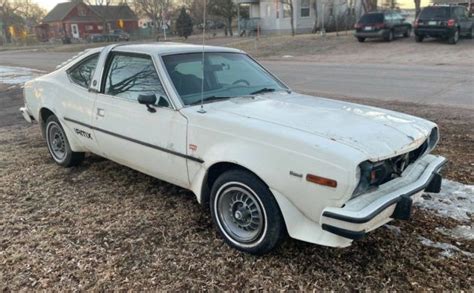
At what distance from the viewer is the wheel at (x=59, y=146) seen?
5.17 metres

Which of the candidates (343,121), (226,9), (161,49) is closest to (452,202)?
(343,121)

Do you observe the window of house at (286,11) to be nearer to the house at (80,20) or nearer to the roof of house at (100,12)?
the house at (80,20)

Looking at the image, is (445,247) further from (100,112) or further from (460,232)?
(100,112)

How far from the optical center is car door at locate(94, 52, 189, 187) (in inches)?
144

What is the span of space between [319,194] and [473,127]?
5.20 m

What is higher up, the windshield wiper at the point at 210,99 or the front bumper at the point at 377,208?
the windshield wiper at the point at 210,99

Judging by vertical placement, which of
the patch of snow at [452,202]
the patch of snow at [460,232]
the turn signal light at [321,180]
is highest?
the turn signal light at [321,180]

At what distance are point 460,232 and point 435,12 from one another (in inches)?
795

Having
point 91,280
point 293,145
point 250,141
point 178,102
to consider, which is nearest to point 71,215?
point 91,280

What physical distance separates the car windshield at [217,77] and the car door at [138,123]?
0.20 meters

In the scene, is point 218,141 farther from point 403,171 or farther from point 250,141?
point 403,171

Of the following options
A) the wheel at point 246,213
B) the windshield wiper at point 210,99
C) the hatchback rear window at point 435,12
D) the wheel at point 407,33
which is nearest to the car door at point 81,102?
the windshield wiper at point 210,99

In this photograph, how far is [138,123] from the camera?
3.93 meters

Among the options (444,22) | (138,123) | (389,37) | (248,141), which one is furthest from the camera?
(389,37)
